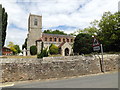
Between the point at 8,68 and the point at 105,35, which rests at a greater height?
the point at 105,35

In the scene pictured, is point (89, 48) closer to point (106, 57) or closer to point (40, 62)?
point (106, 57)

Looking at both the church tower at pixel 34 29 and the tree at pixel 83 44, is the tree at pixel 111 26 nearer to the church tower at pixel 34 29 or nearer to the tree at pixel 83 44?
the tree at pixel 83 44

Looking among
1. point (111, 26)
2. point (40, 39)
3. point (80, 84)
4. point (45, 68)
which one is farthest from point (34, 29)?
point (80, 84)

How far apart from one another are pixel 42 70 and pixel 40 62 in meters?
0.84

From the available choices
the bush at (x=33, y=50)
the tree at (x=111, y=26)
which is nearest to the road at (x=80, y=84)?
the tree at (x=111, y=26)

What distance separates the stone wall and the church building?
3082 centimetres

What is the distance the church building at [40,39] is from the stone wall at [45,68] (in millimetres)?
30824

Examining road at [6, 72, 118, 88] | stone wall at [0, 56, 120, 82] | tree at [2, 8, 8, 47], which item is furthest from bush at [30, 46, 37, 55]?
road at [6, 72, 118, 88]

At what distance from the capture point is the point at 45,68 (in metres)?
10.1

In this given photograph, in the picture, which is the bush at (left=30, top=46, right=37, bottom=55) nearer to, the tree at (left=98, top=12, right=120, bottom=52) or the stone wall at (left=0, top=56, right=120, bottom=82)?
the tree at (left=98, top=12, right=120, bottom=52)

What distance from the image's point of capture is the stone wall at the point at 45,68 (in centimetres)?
923

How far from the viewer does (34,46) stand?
43.2 m

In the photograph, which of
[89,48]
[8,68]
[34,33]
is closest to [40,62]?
[8,68]

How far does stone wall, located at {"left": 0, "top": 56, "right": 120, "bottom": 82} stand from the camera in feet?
30.3
